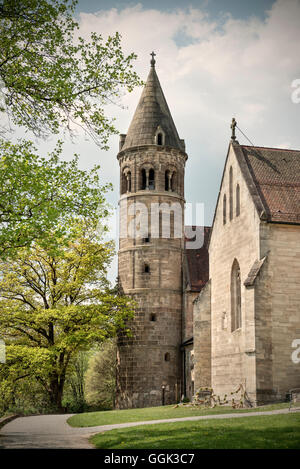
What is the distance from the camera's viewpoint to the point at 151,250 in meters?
41.1

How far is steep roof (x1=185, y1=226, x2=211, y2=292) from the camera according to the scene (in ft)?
133

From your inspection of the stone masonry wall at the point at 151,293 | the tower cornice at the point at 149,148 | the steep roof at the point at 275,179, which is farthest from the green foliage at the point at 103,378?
the steep roof at the point at 275,179

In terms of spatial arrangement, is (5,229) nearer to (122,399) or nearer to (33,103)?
(33,103)

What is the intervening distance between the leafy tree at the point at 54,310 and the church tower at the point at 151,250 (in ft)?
7.02

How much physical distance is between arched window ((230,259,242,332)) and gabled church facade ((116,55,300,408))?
0.16 ft

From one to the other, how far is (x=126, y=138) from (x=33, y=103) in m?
27.1

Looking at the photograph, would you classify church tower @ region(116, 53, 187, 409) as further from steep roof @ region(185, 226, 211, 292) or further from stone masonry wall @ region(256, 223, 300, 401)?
stone masonry wall @ region(256, 223, 300, 401)

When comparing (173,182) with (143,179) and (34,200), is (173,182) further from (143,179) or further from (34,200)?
(34,200)

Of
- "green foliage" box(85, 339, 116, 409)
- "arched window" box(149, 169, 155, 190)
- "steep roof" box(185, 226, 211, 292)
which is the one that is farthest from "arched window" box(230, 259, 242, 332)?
"green foliage" box(85, 339, 116, 409)

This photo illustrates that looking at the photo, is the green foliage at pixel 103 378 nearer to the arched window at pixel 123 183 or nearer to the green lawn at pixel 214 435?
the arched window at pixel 123 183

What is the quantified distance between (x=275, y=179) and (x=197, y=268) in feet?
50.3

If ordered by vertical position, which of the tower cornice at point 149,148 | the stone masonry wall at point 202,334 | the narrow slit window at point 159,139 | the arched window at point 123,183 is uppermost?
the narrow slit window at point 159,139

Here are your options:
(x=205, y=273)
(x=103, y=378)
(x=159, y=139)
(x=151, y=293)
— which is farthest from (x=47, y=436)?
(x=103, y=378)

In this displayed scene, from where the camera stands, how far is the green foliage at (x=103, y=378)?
2196 inches
